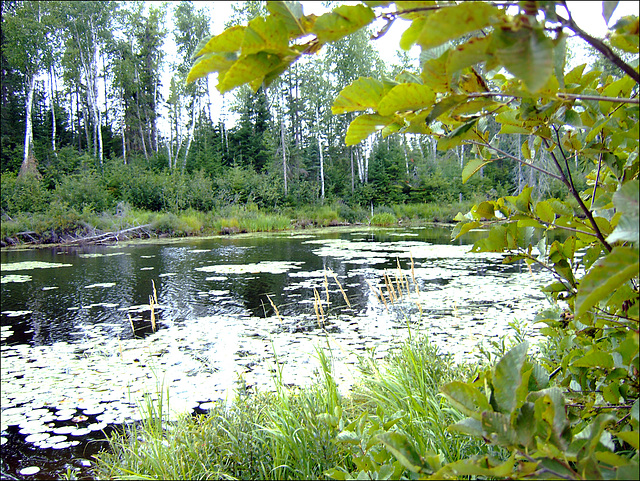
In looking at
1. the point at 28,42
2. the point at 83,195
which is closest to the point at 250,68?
the point at 83,195

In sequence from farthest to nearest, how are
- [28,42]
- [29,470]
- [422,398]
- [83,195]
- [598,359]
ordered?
[28,42]
[83,195]
[29,470]
[422,398]
[598,359]

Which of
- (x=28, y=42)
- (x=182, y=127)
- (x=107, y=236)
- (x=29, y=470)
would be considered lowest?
(x=29, y=470)

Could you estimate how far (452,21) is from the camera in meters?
0.41

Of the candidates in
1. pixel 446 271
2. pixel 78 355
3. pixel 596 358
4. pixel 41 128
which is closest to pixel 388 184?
pixel 446 271

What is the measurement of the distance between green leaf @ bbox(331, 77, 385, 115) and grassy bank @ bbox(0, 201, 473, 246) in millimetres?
14858

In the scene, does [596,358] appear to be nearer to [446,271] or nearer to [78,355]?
[78,355]

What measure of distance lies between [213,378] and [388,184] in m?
20.6

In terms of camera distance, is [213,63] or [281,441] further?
[281,441]

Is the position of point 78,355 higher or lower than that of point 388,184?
lower

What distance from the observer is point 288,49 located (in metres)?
0.52

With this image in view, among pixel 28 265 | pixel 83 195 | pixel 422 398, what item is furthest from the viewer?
pixel 83 195

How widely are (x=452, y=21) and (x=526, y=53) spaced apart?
8 centimetres

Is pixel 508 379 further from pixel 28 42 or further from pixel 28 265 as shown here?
pixel 28 42

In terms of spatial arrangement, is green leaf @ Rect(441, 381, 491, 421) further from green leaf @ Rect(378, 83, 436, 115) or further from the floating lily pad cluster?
the floating lily pad cluster
